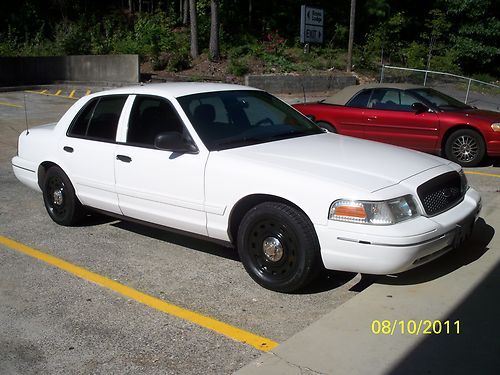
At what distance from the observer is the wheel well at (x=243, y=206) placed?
14.2ft

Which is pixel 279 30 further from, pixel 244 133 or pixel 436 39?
pixel 244 133

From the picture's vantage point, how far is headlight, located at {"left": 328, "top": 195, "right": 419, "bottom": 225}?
3.92 metres

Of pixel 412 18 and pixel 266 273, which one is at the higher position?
pixel 412 18

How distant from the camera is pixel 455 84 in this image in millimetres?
19438

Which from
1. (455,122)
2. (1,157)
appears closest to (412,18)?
(455,122)

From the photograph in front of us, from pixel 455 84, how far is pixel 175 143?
16813 mm

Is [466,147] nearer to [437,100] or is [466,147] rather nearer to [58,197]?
[437,100]

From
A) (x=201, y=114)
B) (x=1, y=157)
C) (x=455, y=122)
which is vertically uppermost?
(x=201, y=114)

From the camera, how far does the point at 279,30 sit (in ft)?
98.1

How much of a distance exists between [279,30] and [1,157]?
22010mm

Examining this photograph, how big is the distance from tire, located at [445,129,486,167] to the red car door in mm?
247

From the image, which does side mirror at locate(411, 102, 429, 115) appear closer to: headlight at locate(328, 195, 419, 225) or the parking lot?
the parking lot

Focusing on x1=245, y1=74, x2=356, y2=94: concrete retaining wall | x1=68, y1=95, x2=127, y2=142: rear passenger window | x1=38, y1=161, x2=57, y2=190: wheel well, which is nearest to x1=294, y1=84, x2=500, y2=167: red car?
x1=68, y1=95, x2=127, y2=142: rear passenger window

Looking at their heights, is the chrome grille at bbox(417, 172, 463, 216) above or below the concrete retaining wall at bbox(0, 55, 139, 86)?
above
